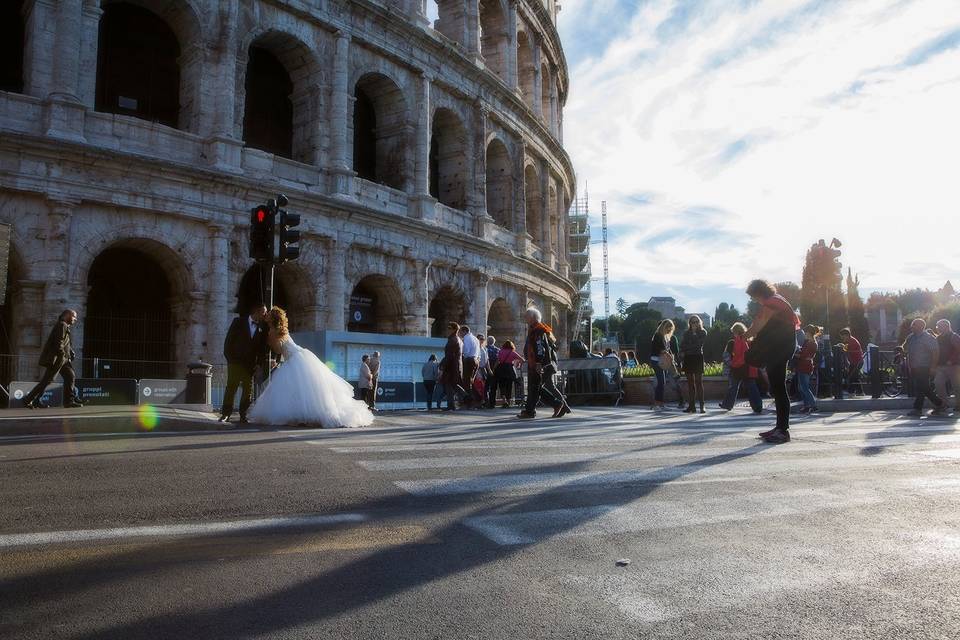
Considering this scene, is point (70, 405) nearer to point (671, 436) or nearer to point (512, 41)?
point (671, 436)

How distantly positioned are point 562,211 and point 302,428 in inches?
1186

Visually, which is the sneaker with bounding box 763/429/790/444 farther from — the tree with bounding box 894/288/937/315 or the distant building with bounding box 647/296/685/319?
the distant building with bounding box 647/296/685/319

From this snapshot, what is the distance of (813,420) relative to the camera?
1223cm

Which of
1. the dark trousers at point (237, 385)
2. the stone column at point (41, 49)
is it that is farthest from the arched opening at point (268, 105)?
the dark trousers at point (237, 385)

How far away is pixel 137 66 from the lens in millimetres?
20609

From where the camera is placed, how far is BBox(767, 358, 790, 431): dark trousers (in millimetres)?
7926

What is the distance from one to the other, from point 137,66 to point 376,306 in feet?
32.2

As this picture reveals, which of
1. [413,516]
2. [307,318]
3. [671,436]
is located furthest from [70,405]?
[413,516]

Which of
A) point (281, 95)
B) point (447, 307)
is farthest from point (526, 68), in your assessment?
point (281, 95)

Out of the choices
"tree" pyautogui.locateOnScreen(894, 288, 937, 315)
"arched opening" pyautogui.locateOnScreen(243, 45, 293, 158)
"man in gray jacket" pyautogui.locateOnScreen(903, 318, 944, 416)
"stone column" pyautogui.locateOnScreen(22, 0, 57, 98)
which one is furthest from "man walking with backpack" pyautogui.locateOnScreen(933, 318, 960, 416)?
"tree" pyautogui.locateOnScreen(894, 288, 937, 315)

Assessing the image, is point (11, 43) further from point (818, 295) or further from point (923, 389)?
point (818, 295)

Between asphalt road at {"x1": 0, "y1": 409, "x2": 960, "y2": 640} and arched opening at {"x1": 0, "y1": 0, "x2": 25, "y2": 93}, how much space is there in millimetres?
17020

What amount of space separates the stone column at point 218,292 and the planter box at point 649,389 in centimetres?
1068

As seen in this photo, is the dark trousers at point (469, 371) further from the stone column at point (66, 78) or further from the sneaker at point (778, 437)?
the stone column at point (66, 78)
